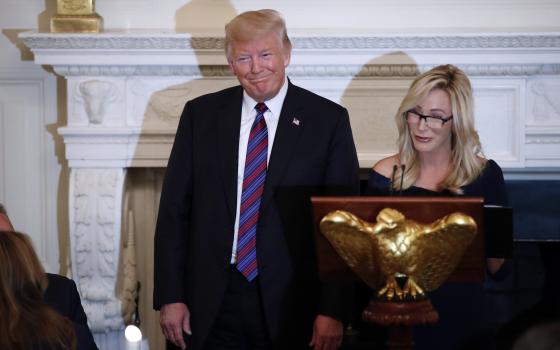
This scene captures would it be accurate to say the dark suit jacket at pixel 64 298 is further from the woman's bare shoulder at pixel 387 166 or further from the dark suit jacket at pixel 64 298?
the woman's bare shoulder at pixel 387 166

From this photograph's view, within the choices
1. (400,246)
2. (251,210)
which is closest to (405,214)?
(400,246)

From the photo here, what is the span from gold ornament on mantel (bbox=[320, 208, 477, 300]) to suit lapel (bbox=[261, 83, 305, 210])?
780mm

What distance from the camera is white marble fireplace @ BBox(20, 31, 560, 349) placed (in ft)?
13.4

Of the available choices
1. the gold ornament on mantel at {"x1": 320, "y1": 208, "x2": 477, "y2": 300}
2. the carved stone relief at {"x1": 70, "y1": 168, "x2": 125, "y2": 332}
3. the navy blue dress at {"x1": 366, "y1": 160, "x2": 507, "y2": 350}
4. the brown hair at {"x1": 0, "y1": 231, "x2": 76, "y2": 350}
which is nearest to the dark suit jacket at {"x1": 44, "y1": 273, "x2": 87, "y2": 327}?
the brown hair at {"x1": 0, "y1": 231, "x2": 76, "y2": 350}

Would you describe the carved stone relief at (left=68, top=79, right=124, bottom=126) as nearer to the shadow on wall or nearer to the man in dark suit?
the shadow on wall

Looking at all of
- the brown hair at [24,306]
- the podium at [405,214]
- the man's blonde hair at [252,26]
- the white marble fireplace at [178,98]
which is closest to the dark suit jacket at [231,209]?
the man's blonde hair at [252,26]

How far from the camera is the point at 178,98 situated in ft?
13.7

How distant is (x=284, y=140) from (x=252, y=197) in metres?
0.21

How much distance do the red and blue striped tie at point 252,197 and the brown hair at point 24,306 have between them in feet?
2.88

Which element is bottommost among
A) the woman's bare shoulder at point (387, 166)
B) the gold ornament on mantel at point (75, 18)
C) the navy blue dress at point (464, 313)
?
the navy blue dress at point (464, 313)

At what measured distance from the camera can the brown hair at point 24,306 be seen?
2068mm

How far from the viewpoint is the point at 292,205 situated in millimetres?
3004

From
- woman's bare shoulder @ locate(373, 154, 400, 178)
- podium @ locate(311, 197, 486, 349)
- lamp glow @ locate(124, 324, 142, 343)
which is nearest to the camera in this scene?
lamp glow @ locate(124, 324, 142, 343)

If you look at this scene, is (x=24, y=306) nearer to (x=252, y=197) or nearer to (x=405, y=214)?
(x=405, y=214)
